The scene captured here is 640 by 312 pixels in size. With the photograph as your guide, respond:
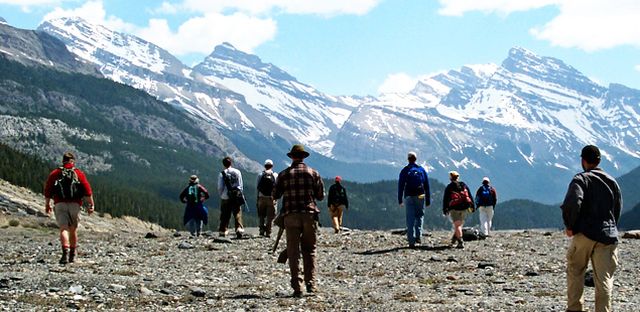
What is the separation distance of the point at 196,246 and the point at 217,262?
5.06 meters

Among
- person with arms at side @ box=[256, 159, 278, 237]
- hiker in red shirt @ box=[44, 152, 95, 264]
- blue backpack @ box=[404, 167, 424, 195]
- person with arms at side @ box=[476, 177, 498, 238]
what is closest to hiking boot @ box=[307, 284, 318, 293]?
hiker in red shirt @ box=[44, 152, 95, 264]

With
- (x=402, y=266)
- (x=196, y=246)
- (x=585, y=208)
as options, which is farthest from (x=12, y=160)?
(x=585, y=208)

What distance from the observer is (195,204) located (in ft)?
116

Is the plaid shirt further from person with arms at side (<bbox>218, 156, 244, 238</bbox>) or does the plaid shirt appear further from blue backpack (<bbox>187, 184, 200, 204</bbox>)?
blue backpack (<bbox>187, 184, 200, 204</bbox>)

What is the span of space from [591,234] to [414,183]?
14.5 metres

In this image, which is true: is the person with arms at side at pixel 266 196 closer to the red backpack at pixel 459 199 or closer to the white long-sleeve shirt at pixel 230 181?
the white long-sleeve shirt at pixel 230 181

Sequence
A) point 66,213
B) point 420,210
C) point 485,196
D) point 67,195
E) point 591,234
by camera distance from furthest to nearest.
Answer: point 485,196
point 420,210
point 66,213
point 67,195
point 591,234

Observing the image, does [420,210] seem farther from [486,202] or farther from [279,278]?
[486,202]

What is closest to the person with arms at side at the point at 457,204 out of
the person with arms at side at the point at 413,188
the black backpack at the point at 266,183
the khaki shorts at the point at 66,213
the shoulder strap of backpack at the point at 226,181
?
the person with arms at side at the point at 413,188

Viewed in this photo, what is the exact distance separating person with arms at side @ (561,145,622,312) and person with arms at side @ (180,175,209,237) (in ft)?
79.2

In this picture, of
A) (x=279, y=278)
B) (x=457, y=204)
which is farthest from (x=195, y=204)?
(x=279, y=278)

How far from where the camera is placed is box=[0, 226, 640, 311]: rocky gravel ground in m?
14.6

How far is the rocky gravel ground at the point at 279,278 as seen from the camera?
576 inches

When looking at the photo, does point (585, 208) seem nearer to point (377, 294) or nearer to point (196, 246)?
point (377, 294)
